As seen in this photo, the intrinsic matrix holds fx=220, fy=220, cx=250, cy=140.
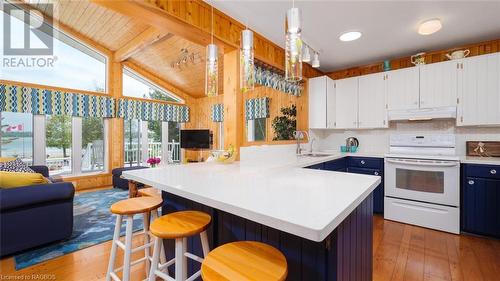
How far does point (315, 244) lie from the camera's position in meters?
0.92

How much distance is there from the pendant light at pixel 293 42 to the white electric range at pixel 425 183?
2.26 meters

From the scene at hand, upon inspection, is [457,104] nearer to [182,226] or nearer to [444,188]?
[444,188]

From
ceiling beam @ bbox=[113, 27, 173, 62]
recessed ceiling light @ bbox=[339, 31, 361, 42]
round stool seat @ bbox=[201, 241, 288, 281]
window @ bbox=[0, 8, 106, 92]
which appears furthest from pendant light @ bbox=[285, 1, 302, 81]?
window @ bbox=[0, 8, 106, 92]

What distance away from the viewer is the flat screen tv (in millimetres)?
5949

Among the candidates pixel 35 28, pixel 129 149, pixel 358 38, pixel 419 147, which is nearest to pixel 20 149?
pixel 129 149

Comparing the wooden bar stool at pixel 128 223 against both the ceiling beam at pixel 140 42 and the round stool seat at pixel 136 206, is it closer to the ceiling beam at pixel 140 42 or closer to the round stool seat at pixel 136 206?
the round stool seat at pixel 136 206

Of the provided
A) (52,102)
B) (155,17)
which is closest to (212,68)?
(155,17)

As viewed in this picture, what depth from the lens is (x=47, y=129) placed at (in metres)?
4.50

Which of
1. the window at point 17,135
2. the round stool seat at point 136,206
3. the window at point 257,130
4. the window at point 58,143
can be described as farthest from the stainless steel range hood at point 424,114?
the window at point 17,135

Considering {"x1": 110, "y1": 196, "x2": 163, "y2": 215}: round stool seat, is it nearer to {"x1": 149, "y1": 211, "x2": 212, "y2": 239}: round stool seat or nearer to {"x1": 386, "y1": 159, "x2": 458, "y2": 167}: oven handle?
{"x1": 149, "y1": 211, "x2": 212, "y2": 239}: round stool seat

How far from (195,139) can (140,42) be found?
2670 millimetres

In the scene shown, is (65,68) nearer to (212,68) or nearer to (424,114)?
(212,68)

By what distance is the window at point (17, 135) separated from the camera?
4.04 meters

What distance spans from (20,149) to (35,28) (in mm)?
2356
